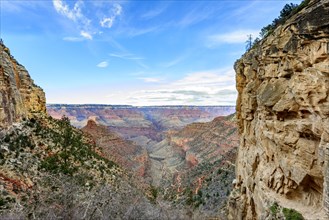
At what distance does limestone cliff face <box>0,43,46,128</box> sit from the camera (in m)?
37.8

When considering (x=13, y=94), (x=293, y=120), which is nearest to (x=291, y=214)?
(x=293, y=120)

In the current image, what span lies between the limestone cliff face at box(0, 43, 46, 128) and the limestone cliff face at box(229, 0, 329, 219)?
1195 inches

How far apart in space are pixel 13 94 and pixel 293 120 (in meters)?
37.5

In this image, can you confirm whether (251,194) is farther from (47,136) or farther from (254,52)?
(47,136)

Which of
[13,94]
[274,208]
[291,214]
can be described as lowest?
[274,208]

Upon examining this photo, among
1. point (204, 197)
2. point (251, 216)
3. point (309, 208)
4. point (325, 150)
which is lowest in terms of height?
point (204, 197)

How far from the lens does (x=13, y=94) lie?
41.4 meters

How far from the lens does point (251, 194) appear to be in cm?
2233

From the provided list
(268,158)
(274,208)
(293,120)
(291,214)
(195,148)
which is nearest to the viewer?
(291,214)

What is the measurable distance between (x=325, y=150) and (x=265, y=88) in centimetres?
774

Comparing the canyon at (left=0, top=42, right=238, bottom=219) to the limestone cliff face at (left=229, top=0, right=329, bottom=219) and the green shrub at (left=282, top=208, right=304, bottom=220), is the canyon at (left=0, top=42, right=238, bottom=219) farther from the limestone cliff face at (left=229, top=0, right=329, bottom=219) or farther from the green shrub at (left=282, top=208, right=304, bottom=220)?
the limestone cliff face at (left=229, top=0, right=329, bottom=219)

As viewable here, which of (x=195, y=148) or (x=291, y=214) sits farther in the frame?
(x=195, y=148)

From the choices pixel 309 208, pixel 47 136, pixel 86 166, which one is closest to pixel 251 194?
pixel 309 208

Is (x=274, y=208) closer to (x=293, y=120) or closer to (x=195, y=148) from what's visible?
(x=293, y=120)
